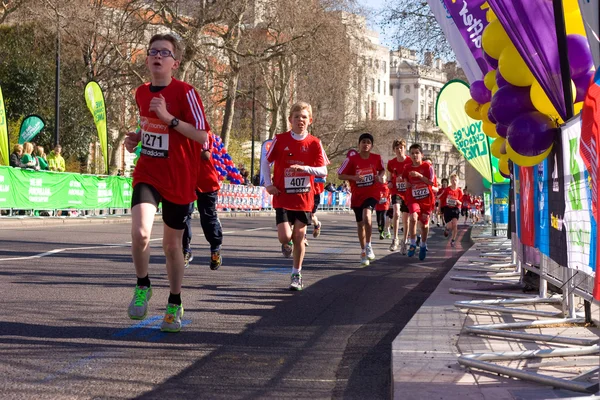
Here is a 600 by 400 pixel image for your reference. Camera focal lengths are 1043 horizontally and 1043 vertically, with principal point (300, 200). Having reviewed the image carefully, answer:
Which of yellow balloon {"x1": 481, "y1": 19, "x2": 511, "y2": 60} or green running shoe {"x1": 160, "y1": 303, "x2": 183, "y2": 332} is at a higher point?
yellow balloon {"x1": 481, "y1": 19, "x2": 511, "y2": 60}

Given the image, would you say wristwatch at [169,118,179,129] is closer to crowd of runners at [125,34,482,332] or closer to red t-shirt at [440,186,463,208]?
crowd of runners at [125,34,482,332]

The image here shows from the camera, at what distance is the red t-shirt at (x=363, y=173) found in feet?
47.3

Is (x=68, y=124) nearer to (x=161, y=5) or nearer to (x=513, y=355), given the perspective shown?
(x=161, y=5)

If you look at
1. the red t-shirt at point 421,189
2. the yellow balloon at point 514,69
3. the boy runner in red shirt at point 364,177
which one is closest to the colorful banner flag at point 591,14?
the yellow balloon at point 514,69

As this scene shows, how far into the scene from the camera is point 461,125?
63.8 ft

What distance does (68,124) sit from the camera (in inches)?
1858

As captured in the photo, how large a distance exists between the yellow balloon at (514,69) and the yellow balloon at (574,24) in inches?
15.5

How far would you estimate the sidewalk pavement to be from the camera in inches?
185

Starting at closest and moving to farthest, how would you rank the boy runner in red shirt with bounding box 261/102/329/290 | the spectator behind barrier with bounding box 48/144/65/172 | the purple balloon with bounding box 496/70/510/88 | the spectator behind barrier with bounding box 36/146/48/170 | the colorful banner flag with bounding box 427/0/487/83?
the purple balloon with bounding box 496/70/510/88
the boy runner in red shirt with bounding box 261/102/329/290
the colorful banner flag with bounding box 427/0/487/83
the spectator behind barrier with bounding box 36/146/48/170
the spectator behind barrier with bounding box 48/144/65/172

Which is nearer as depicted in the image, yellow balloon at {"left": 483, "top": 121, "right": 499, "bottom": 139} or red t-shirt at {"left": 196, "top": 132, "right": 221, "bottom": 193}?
yellow balloon at {"left": 483, "top": 121, "right": 499, "bottom": 139}

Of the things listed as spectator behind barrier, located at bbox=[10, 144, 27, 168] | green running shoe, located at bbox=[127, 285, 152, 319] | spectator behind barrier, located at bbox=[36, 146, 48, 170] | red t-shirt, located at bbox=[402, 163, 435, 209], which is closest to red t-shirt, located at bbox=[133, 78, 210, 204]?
green running shoe, located at bbox=[127, 285, 152, 319]

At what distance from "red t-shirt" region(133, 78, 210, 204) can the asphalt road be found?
952 mm

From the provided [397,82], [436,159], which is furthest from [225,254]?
[397,82]

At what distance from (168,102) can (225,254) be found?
28.3ft
